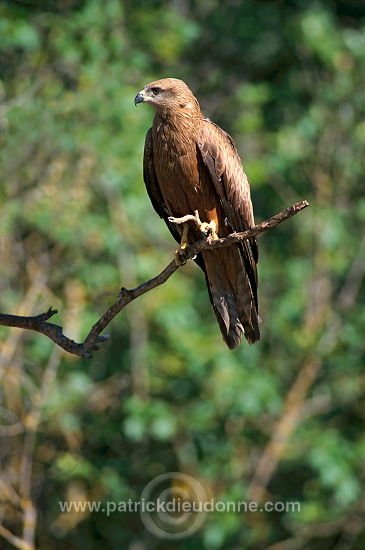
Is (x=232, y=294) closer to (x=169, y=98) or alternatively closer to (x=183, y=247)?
(x=183, y=247)

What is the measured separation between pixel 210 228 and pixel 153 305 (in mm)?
2655

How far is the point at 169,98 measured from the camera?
187 inches

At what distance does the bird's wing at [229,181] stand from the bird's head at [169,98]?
0.15 m

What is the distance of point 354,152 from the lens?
7754mm

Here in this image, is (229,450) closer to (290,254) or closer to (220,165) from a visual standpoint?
(290,254)

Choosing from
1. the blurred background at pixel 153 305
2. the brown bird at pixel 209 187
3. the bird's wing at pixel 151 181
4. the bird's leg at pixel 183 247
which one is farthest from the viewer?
the blurred background at pixel 153 305

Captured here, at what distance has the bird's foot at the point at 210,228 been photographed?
4525 millimetres

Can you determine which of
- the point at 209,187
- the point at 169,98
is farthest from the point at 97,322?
the point at 169,98

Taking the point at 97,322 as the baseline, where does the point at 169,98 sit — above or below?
above

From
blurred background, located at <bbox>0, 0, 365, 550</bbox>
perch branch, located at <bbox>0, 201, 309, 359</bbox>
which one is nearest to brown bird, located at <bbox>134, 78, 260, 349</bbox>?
perch branch, located at <bbox>0, 201, 309, 359</bbox>

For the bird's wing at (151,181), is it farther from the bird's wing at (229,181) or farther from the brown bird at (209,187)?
the bird's wing at (229,181)

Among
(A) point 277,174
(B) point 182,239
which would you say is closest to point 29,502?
(B) point 182,239

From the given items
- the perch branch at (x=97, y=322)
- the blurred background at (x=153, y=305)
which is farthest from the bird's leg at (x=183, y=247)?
the blurred background at (x=153, y=305)

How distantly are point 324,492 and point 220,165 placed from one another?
3.91m
